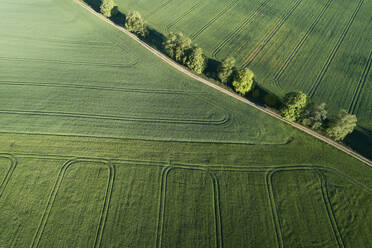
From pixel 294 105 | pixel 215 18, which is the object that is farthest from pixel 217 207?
pixel 215 18

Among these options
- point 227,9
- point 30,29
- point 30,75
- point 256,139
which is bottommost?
point 256,139

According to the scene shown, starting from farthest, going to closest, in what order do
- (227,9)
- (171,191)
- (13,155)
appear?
(227,9) → (13,155) → (171,191)

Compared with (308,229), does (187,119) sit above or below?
above

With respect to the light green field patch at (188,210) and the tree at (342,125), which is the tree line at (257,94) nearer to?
the tree at (342,125)

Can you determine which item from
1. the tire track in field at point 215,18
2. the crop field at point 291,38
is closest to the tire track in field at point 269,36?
the crop field at point 291,38

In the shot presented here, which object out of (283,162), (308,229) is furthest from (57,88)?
(308,229)

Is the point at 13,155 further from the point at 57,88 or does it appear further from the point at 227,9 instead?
the point at 227,9

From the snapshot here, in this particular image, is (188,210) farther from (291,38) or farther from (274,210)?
(291,38)
